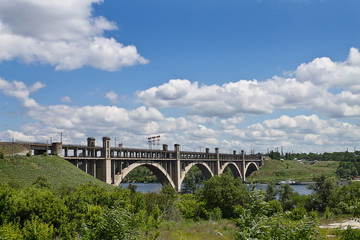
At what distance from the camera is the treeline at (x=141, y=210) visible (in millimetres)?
11695

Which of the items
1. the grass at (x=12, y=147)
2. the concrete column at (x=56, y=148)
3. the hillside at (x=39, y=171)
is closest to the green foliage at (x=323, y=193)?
the hillside at (x=39, y=171)

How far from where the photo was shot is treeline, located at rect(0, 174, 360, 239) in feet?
38.4

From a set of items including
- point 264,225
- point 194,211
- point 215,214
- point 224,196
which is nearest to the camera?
point 264,225

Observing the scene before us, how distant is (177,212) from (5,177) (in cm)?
2525

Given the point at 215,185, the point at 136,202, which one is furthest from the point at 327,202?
the point at 136,202

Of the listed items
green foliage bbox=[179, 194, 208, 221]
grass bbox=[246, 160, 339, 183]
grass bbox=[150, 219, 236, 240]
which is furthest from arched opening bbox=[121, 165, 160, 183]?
grass bbox=[150, 219, 236, 240]

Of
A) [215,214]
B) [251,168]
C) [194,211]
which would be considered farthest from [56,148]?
[251,168]

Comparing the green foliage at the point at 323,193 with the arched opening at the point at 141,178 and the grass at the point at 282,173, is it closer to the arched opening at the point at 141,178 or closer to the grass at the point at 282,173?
the grass at the point at 282,173

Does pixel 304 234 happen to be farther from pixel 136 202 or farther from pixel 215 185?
pixel 215 185

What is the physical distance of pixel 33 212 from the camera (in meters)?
27.4

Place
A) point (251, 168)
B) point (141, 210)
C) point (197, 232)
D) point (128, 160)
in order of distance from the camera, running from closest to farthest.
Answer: point (141, 210) → point (197, 232) → point (128, 160) → point (251, 168)

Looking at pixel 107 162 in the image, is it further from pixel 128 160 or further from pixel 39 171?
pixel 39 171

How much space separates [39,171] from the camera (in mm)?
52094

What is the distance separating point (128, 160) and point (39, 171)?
94.5ft
